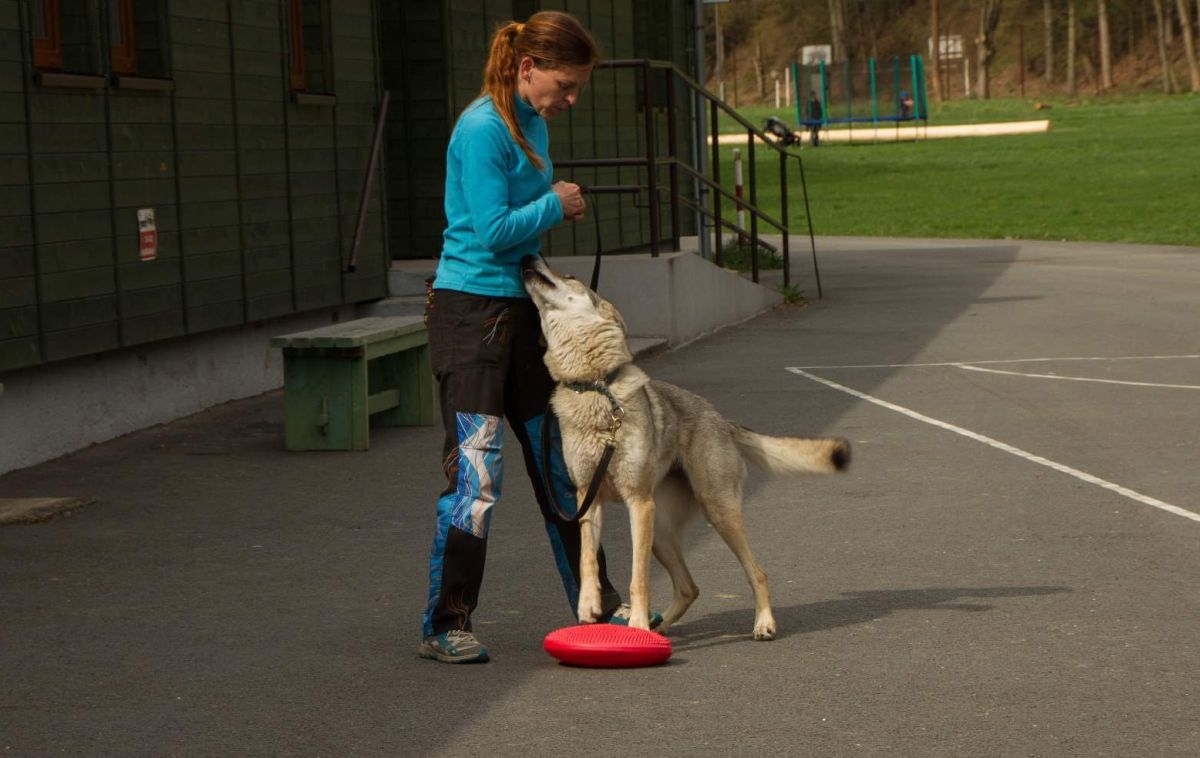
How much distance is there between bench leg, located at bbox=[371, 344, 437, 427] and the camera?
11609 mm

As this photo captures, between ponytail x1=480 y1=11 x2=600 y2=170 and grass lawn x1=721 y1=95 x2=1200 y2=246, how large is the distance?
72.3 feet

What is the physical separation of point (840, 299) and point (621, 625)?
45.5ft

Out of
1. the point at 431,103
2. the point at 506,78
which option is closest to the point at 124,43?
the point at 431,103

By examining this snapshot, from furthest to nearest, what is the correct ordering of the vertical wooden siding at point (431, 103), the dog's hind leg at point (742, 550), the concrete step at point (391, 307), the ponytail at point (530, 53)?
the vertical wooden siding at point (431, 103)
the concrete step at point (391, 307)
the dog's hind leg at point (742, 550)
the ponytail at point (530, 53)

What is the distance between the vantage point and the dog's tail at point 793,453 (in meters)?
6.43

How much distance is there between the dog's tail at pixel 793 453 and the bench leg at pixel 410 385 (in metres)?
5.27

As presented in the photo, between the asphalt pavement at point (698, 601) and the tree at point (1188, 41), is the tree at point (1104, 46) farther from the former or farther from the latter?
the asphalt pavement at point (698, 601)

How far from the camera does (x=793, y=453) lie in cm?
650

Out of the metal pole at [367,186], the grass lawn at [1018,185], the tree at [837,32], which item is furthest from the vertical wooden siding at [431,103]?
the tree at [837,32]

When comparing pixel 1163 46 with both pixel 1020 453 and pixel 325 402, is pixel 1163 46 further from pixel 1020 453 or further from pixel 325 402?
pixel 325 402

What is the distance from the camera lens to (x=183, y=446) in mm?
10938

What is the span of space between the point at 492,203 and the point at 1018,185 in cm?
3561

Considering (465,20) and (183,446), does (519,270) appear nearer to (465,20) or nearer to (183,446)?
(183,446)

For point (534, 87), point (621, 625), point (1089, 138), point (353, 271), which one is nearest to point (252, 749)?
point (621, 625)
